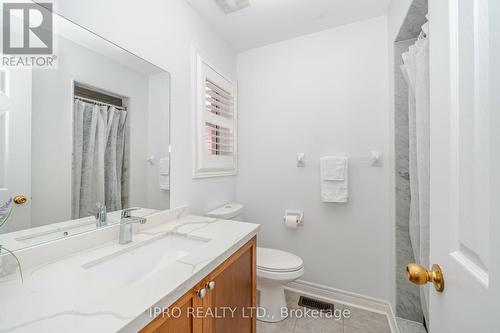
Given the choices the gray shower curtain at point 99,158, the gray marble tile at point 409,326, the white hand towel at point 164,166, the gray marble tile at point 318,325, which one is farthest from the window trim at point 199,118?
the gray marble tile at point 409,326

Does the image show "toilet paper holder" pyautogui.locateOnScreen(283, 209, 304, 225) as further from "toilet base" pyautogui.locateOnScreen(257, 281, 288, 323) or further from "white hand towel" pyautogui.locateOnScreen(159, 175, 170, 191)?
"white hand towel" pyautogui.locateOnScreen(159, 175, 170, 191)

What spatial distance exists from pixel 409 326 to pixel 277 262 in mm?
946

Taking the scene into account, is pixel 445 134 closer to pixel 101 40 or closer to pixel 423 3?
pixel 423 3

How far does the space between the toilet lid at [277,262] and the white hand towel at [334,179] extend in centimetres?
57

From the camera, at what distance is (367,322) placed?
5.18ft

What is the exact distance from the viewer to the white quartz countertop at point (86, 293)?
0.49m

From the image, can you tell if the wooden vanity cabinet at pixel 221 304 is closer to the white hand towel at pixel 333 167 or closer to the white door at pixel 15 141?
the white door at pixel 15 141

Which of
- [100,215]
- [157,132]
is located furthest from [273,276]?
[157,132]

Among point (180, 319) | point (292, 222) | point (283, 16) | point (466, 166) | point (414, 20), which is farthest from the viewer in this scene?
point (292, 222)

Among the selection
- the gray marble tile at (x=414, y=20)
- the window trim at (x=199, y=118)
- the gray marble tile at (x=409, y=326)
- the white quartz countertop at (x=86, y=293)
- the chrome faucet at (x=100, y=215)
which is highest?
the gray marble tile at (x=414, y=20)

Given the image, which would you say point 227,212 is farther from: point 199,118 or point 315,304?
point 315,304

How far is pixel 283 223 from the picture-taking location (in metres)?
2.03

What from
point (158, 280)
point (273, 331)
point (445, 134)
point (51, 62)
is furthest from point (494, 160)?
point (273, 331)

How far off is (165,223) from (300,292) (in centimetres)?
143
